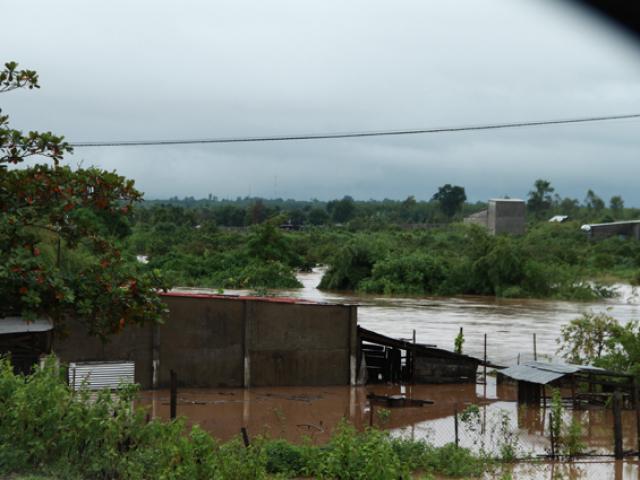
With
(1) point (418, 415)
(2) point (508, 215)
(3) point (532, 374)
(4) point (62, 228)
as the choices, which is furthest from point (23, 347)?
(2) point (508, 215)

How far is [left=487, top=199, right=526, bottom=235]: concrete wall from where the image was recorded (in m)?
100

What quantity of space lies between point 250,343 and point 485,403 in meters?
6.36

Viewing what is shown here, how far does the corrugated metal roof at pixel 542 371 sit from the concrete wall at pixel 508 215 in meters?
81.3

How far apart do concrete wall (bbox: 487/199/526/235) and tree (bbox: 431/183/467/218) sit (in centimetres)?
3677

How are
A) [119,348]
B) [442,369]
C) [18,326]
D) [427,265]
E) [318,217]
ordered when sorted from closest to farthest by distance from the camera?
1. [18,326]
2. [119,348]
3. [442,369]
4. [427,265]
5. [318,217]

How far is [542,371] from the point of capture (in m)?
19.4

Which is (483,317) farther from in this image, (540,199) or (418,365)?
(540,199)

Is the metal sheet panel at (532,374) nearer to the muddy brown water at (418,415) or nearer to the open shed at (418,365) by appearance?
the muddy brown water at (418,415)

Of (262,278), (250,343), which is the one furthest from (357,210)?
(250,343)

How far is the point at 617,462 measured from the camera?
587 inches

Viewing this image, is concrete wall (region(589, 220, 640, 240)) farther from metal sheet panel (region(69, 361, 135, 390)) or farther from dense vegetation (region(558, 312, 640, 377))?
metal sheet panel (region(69, 361, 135, 390))

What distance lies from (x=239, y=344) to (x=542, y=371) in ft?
25.6

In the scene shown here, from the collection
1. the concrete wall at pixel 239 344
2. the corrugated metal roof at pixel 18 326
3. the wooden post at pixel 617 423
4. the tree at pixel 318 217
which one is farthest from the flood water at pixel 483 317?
the tree at pixel 318 217

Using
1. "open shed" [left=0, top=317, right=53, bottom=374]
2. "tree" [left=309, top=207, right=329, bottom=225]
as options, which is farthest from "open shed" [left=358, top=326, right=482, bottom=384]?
"tree" [left=309, top=207, right=329, bottom=225]
